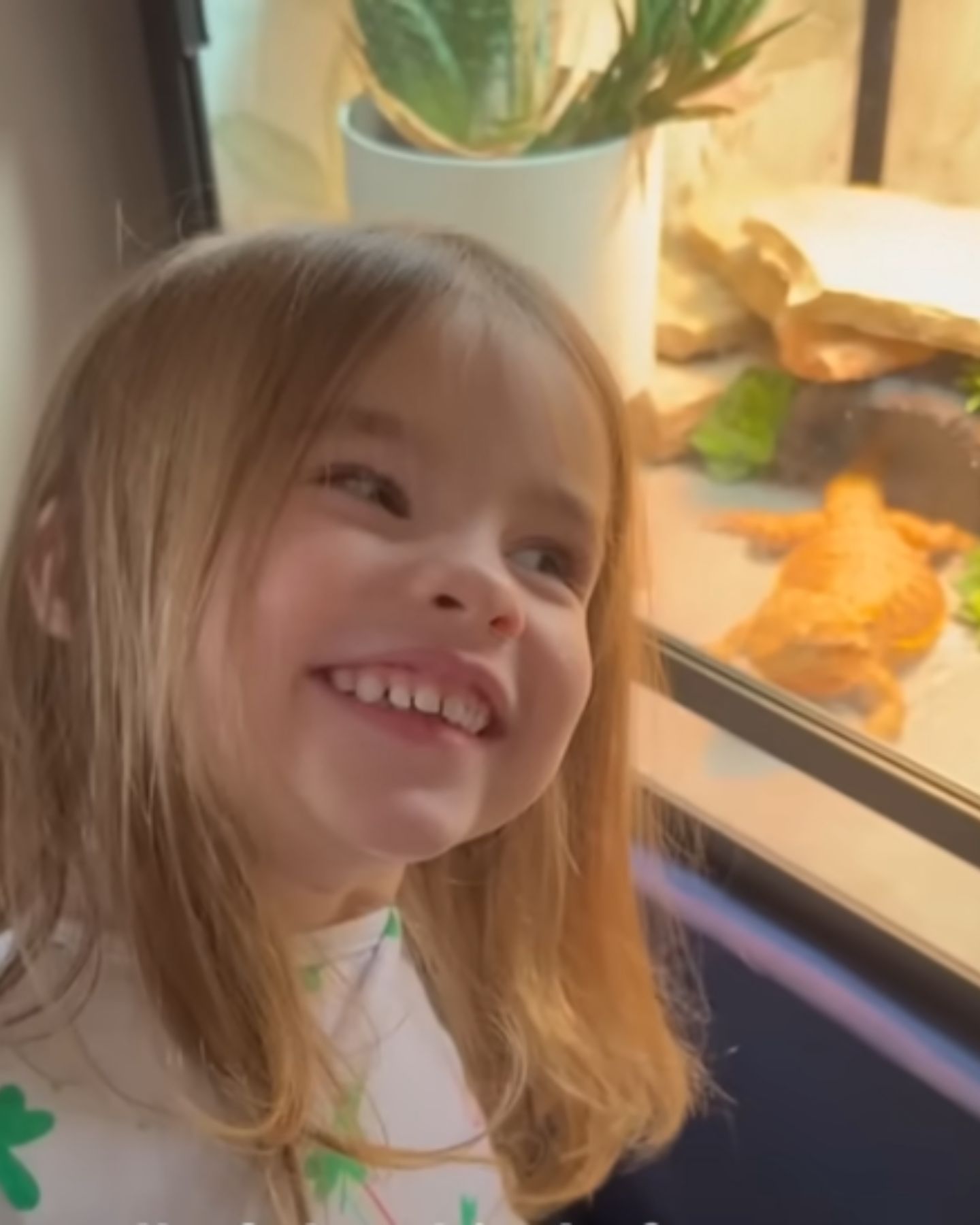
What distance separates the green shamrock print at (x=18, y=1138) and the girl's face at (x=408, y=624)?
128mm

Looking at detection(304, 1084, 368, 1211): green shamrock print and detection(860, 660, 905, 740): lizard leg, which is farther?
detection(860, 660, 905, 740): lizard leg

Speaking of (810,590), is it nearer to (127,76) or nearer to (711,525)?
(711,525)

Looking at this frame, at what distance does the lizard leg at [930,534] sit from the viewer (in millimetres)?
1193

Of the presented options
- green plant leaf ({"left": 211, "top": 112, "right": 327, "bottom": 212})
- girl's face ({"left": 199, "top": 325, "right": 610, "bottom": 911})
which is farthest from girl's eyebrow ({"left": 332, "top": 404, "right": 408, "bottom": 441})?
green plant leaf ({"left": 211, "top": 112, "right": 327, "bottom": 212})

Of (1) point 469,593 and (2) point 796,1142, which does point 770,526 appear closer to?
(2) point 796,1142

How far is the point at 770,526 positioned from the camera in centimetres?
126

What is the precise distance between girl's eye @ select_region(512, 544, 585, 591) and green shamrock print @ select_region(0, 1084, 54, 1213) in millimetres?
268

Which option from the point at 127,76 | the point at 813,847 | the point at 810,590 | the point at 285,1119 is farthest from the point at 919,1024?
the point at 127,76

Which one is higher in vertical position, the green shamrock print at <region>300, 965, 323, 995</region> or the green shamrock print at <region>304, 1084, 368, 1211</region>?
the green shamrock print at <region>300, 965, 323, 995</region>

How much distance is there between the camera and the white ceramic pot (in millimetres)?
1200

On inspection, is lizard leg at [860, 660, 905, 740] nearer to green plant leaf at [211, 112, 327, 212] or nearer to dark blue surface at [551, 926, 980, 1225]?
A: dark blue surface at [551, 926, 980, 1225]

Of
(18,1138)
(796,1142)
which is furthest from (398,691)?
(796,1142)

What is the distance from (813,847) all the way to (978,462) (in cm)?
28

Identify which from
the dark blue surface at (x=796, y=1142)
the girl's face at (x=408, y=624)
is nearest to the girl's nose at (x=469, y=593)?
the girl's face at (x=408, y=624)
